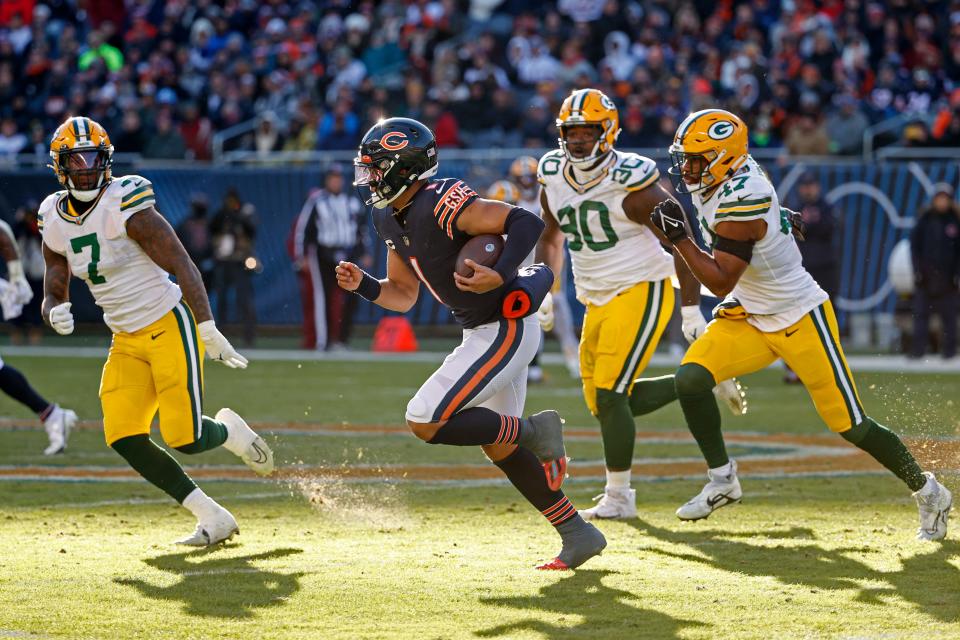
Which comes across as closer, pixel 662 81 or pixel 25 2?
pixel 662 81

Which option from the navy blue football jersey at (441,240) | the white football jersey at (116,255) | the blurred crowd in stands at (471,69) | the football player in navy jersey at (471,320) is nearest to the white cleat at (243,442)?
the white football jersey at (116,255)

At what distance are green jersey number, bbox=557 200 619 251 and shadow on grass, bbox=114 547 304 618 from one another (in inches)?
80.9

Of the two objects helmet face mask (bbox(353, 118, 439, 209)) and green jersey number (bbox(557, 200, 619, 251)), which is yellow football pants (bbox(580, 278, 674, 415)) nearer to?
green jersey number (bbox(557, 200, 619, 251))

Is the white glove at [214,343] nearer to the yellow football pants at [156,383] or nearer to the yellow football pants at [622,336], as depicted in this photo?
the yellow football pants at [156,383]

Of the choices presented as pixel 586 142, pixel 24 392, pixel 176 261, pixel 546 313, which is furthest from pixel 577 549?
pixel 24 392

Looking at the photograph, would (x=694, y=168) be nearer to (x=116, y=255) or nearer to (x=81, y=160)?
(x=116, y=255)

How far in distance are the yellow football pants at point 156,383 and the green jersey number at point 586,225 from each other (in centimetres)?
182

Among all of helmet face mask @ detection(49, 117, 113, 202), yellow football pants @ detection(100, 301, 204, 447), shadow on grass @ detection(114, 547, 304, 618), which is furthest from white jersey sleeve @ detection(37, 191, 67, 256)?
shadow on grass @ detection(114, 547, 304, 618)

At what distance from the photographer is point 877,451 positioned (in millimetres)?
5977

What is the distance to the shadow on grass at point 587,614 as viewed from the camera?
436cm

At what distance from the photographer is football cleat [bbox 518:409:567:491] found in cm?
538

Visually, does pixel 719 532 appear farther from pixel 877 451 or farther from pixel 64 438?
pixel 64 438

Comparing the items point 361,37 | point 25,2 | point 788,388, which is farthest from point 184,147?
point 788,388

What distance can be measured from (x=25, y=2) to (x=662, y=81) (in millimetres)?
10536
